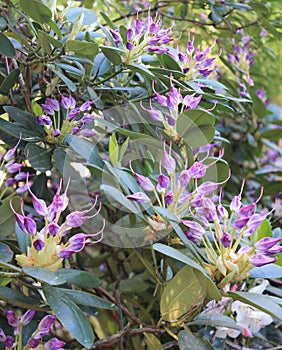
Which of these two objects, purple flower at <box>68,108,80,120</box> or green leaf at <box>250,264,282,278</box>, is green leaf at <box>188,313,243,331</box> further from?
purple flower at <box>68,108,80,120</box>

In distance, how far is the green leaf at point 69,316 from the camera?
542 millimetres

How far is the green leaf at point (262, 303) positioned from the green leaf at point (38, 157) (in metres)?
0.33

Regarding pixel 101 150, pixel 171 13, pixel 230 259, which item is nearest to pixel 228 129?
pixel 171 13

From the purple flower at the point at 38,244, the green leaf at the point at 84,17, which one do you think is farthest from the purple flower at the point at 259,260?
the green leaf at the point at 84,17

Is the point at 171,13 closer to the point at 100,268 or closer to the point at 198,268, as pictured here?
the point at 100,268

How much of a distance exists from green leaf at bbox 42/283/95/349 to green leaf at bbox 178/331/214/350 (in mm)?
124

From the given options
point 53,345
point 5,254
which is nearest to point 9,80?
point 5,254

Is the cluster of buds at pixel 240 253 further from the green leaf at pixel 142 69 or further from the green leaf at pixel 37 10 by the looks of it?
the green leaf at pixel 37 10

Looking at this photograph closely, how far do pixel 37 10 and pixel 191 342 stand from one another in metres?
0.47

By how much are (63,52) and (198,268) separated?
0.38 meters

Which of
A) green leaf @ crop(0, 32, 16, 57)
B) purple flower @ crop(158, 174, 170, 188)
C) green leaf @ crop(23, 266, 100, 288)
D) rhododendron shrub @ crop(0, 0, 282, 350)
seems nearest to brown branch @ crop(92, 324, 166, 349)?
rhododendron shrub @ crop(0, 0, 282, 350)

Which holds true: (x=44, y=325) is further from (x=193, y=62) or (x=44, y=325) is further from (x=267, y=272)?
(x=193, y=62)

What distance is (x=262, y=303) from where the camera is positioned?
1.77ft

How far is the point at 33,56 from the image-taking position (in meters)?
0.78
